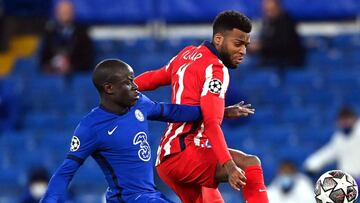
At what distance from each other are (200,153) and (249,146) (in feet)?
16.3

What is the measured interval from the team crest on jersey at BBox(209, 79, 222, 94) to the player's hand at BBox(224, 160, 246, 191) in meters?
0.49

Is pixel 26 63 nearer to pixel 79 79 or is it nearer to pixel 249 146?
pixel 79 79

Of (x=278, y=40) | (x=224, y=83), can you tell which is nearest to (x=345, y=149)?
(x=278, y=40)

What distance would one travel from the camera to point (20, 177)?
1236cm

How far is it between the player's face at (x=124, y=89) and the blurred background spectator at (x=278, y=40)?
245 inches

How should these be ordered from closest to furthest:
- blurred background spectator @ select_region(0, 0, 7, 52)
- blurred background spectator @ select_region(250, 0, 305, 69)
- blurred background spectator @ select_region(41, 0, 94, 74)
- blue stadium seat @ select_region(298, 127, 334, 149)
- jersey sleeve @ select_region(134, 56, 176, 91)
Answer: jersey sleeve @ select_region(134, 56, 176, 91), blue stadium seat @ select_region(298, 127, 334, 149), blurred background spectator @ select_region(250, 0, 305, 69), blurred background spectator @ select_region(41, 0, 94, 74), blurred background spectator @ select_region(0, 0, 7, 52)

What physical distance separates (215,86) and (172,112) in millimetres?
319

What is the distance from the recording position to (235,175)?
21.6ft

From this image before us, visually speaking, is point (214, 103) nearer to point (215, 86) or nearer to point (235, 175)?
point (215, 86)

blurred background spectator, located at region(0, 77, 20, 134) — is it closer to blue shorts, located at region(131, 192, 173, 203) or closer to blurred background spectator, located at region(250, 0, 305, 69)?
blurred background spectator, located at region(250, 0, 305, 69)

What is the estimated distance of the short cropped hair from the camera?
704cm

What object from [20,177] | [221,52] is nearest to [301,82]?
[20,177]

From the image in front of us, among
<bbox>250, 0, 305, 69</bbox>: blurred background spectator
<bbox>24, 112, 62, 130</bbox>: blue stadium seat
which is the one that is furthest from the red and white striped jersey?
A: <bbox>24, 112, 62, 130</bbox>: blue stadium seat

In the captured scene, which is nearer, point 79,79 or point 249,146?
point 249,146
